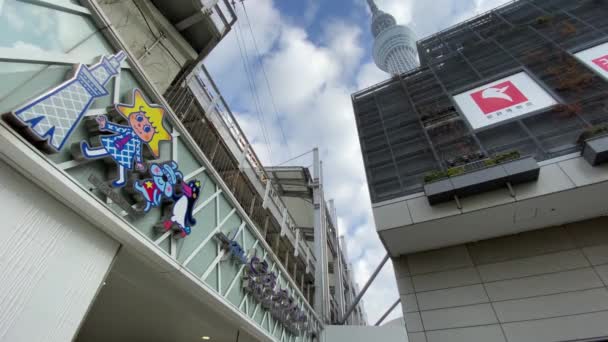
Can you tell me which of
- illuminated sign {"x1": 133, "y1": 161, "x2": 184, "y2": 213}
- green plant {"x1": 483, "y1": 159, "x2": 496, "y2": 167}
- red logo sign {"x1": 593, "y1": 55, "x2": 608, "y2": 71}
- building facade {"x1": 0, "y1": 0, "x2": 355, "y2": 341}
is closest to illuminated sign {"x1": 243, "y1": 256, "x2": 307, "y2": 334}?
building facade {"x1": 0, "y1": 0, "x2": 355, "y2": 341}

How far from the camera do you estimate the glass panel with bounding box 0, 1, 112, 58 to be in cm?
310

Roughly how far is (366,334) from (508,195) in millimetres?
8180

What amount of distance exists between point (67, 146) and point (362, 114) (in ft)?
55.9

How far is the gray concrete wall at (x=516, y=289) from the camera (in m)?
9.62

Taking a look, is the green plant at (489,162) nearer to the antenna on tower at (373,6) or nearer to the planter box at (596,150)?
the planter box at (596,150)

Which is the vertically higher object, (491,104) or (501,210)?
(491,104)

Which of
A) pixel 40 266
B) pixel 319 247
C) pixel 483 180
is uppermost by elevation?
pixel 319 247

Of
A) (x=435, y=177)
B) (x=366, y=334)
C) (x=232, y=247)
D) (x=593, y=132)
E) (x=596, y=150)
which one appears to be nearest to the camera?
(x=232, y=247)

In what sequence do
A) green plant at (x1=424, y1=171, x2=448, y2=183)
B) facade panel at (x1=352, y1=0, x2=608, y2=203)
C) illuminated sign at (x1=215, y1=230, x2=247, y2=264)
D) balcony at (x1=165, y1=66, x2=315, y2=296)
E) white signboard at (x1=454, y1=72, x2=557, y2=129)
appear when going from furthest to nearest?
white signboard at (x1=454, y1=72, x2=557, y2=129) → facade panel at (x1=352, y1=0, x2=608, y2=203) → green plant at (x1=424, y1=171, x2=448, y2=183) → balcony at (x1=165, y1=66, x2=315, y2=296) → illuminated sign at (x1=215, y1=230, x2=247, y2=264)

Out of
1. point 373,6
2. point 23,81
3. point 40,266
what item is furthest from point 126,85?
point 373,6

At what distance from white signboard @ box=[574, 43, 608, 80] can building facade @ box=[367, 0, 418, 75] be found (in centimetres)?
8558

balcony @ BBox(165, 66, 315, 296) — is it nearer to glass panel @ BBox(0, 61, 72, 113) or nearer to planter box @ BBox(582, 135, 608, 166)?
glass panel @ BBox(0, 61, 72, 113)

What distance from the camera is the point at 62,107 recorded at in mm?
3328

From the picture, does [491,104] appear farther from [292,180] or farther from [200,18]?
[200,18]
